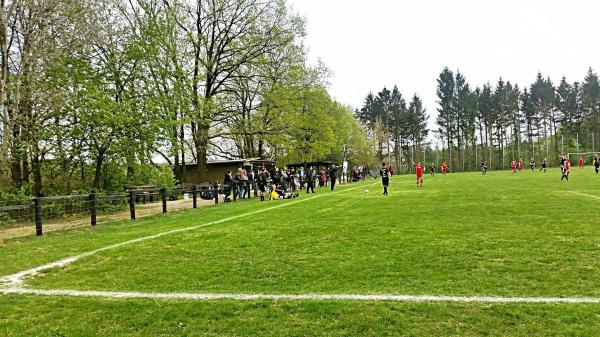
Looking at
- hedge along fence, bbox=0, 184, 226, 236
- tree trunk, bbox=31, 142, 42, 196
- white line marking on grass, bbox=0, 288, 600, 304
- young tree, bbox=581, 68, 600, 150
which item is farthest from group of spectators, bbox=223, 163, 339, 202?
young tree, bbox=581, 68, 600, 150

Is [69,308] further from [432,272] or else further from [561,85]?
[561,85]

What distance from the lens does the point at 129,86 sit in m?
22.0

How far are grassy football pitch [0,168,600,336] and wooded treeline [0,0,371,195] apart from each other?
349 inches

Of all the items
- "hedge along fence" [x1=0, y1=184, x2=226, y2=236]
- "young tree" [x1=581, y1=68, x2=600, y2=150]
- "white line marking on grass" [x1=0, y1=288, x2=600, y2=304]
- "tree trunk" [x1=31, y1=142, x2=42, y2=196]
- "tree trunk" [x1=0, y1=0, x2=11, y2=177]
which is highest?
"young tree" [x1=581, y1=68, x2=600, y2=150]

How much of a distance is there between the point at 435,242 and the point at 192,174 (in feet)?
120

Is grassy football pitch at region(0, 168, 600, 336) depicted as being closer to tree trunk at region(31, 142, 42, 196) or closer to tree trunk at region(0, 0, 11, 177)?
tree trunk at region(0, 0, 11, 177)

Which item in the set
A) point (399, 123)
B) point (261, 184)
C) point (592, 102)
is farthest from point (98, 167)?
point (592, 102)

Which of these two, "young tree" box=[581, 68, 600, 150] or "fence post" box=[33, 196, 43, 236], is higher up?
"young tree" box=[581, 68, 600, 150]

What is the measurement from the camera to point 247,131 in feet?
102

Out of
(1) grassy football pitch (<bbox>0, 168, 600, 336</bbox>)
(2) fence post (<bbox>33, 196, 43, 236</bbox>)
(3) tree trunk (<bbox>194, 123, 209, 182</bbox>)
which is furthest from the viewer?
(3) tree trunk (<bbox>194, 123, 209, 182</bbox>)

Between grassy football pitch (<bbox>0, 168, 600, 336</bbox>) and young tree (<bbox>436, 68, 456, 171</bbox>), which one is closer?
grassy football pitch (<bbox>0, 168, 600, 336</bbox>)

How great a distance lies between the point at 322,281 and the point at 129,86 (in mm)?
19559

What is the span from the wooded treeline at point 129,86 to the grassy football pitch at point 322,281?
887 centimetres

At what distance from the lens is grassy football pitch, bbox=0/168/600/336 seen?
14.4 feet
